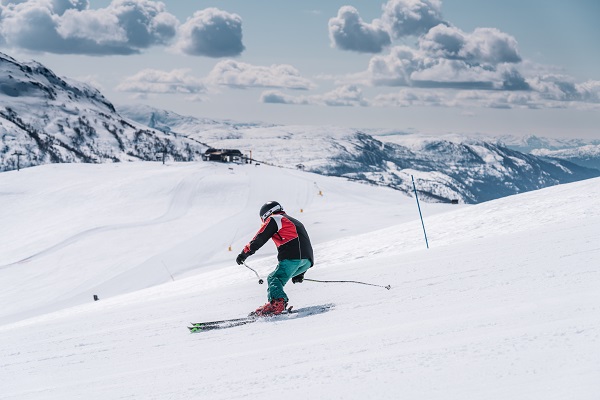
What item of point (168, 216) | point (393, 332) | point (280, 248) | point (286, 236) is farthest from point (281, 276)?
point (168, 216)

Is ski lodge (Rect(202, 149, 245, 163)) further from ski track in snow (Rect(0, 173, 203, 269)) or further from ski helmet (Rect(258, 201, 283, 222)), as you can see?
ski helmet (Rect(258, 201, 283, 222))

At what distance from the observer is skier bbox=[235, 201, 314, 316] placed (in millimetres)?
8719

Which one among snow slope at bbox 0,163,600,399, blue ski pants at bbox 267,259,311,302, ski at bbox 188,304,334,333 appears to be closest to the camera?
snow slope at bbox 0,163,600,399

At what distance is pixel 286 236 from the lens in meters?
8.89

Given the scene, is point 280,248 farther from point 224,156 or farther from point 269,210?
point 224,156

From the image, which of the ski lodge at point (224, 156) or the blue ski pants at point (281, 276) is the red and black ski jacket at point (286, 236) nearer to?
the blue ski pants at point (281, 276)

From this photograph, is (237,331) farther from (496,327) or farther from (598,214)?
(598,214)

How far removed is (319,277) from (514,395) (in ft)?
28.2

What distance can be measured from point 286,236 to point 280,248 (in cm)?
22

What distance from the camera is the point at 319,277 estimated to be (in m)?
12.8

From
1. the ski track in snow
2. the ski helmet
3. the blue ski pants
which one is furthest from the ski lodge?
the ski helmet

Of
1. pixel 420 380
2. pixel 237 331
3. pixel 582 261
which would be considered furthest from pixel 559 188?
pixel 420 380

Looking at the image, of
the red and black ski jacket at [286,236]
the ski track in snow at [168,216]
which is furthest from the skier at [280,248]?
the ski track in snow at [168,216]

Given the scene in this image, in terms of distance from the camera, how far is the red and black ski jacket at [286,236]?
873cm
